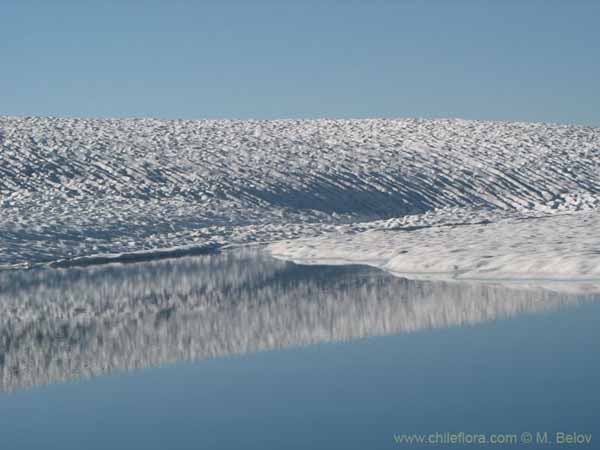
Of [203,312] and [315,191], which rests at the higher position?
[315,191]

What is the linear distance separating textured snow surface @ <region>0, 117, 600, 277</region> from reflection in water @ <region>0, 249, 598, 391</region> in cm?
158

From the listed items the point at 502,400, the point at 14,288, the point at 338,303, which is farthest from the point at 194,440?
the point at 14,288

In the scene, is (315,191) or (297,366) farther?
(315,191)

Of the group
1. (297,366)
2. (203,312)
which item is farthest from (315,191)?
(297,366)

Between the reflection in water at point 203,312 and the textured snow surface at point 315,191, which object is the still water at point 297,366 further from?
the textured snow surface at point 315,191

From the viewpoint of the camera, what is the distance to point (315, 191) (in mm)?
25078

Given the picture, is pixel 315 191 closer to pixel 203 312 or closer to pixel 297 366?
pixel 203 312

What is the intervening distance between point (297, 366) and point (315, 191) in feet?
58.9

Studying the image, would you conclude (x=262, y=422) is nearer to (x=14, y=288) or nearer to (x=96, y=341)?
(x=96, y=341)

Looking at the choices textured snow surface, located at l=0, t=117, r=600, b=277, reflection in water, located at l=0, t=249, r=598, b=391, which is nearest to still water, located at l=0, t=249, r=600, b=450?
reflection in water, located at l=0, t=249, r=598, b=391

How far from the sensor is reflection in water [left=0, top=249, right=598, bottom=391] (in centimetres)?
804

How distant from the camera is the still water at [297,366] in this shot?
18.2 ft

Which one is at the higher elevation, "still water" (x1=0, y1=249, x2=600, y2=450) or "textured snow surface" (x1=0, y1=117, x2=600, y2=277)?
"textured snow surface" (x1=0, y1=117, x2=600, y2=277)

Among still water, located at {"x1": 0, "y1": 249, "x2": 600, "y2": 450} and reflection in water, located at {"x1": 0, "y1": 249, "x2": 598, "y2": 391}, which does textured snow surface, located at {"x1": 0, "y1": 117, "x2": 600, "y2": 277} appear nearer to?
reflection in water, located at {"x1": 0, "y1": 249, "x2": 598, "y2": 391}
